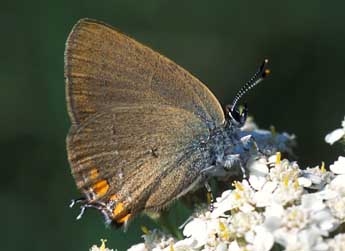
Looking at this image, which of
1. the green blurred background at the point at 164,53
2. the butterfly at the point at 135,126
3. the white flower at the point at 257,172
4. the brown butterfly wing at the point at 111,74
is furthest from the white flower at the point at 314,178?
the green blurred background at the point at 164,53

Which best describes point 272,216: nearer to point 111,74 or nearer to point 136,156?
point 136,156

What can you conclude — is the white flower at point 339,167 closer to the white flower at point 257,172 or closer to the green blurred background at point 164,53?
the white flower at point 257,172

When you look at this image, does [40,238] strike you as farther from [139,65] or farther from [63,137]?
[139,65]

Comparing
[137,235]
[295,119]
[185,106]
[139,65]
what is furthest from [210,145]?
[295,119]

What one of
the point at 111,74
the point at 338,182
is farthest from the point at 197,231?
the point at 111,74

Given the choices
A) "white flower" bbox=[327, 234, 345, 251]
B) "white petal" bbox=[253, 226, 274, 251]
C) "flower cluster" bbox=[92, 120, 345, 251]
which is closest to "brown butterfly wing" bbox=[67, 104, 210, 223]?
"flower cluster" bbox=[92, 120, 345, 251]

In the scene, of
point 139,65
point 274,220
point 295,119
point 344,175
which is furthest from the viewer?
point 295,119

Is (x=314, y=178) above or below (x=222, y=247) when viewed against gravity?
above
